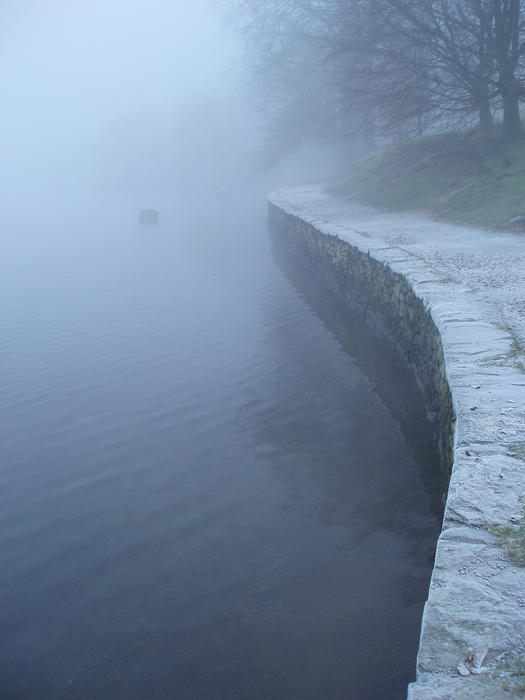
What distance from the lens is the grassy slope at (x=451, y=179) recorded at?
1134 cm

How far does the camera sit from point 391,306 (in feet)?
26.1

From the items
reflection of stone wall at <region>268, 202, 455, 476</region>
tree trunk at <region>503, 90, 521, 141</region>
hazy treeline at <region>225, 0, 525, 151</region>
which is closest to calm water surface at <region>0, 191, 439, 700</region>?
reflection of stone wall at <region>268, 202, 455, 476</region>

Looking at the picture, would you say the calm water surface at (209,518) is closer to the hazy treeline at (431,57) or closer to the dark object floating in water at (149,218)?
the hazy treeline at (431,57)

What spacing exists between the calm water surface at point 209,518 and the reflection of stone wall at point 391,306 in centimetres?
45

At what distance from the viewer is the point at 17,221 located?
33188 millimetres

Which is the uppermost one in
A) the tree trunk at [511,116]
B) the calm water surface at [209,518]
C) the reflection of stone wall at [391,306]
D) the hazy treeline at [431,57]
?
the hazy treeline at [431,57]

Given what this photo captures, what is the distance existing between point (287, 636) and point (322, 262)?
924 centimetres

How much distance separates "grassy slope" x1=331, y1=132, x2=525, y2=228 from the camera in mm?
11336

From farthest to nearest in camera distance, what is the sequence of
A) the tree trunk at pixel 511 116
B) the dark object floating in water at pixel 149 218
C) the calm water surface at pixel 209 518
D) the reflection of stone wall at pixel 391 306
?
1. the dark object floating in water at pixel 149 218
2. the tree trunk at pixel 511 116
3. the reflection of stone wall at pixel 391 306
4. the calm water surface at pixel 209 518

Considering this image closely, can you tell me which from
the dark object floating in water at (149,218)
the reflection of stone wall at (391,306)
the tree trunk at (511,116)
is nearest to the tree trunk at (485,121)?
the tree trunk at (511,116)

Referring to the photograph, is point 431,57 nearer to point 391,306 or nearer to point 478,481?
point 391,306

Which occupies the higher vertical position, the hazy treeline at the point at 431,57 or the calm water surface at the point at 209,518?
the hazy treeline at the point at 431,57

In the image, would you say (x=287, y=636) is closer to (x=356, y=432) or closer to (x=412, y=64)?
(x=356, y=432)

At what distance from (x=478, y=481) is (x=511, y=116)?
13482mm
